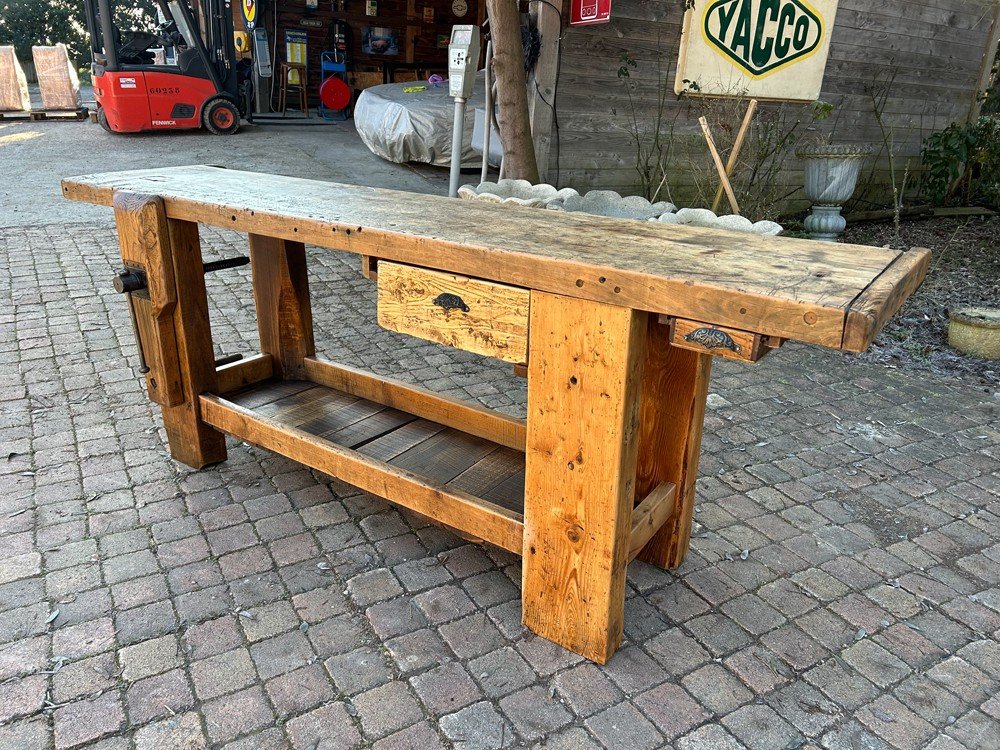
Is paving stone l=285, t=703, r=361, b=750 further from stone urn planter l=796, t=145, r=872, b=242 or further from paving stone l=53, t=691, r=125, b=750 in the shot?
stone urn planter l=796, t=145, r=872, b=242

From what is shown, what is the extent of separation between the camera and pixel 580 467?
2.05 m

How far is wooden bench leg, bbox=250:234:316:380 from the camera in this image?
340 cm

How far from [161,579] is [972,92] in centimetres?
1113

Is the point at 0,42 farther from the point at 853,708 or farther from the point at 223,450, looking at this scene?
the point at 853,708

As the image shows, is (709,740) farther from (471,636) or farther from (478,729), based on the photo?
(471,636)

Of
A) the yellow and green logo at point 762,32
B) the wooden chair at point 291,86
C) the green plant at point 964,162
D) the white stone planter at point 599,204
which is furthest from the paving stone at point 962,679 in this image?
the wooden chair at point 291,86

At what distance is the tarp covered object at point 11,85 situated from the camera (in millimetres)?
12859

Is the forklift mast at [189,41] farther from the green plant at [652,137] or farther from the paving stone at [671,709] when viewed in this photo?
the paving stone at [671,709]

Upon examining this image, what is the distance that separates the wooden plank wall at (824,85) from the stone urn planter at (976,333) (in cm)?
272

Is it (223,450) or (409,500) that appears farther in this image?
(223,450)

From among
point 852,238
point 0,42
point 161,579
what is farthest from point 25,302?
point 0,42

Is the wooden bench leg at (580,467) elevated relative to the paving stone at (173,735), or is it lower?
elevated

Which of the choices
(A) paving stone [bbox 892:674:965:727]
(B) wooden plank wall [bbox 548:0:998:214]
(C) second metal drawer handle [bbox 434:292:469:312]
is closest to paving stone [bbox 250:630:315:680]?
(C) second metal drawer handle [bbox 434:292:469:312]

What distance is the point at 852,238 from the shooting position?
812 centimetres
